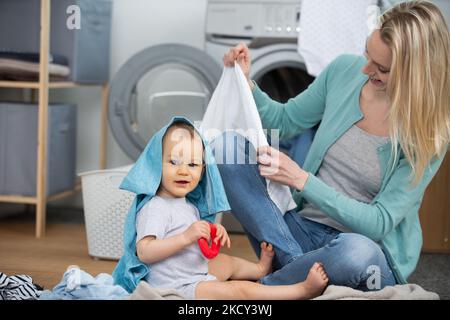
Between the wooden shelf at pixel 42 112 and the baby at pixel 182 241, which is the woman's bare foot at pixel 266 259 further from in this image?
the wooden shelf at pixel 42 112

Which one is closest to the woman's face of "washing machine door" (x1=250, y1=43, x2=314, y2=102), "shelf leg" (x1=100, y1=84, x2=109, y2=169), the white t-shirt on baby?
the white t-shirt on baby

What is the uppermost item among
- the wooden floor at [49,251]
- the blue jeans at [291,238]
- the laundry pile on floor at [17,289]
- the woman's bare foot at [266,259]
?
the blue jeans at [291,238]

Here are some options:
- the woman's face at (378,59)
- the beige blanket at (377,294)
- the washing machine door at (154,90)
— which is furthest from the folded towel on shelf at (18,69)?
the beige blanket at (377,294)

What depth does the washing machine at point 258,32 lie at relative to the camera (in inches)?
91.4

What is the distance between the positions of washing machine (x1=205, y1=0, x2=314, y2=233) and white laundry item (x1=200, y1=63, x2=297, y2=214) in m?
0.75

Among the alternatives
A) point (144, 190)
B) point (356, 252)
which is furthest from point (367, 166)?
point (144, 190)

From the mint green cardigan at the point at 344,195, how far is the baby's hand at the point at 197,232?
0.21m

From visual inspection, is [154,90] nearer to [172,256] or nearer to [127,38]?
[127,38]

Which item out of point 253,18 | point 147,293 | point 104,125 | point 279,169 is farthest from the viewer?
point 104,125

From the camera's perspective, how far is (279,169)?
1.38 meters

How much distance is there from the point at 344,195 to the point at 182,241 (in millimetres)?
347

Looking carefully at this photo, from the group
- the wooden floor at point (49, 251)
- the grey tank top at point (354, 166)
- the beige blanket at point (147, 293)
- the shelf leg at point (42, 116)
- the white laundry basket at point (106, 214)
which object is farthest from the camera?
the shelf leg at point (42, 116)

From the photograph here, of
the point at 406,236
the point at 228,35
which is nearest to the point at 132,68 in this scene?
the point at 228,35
